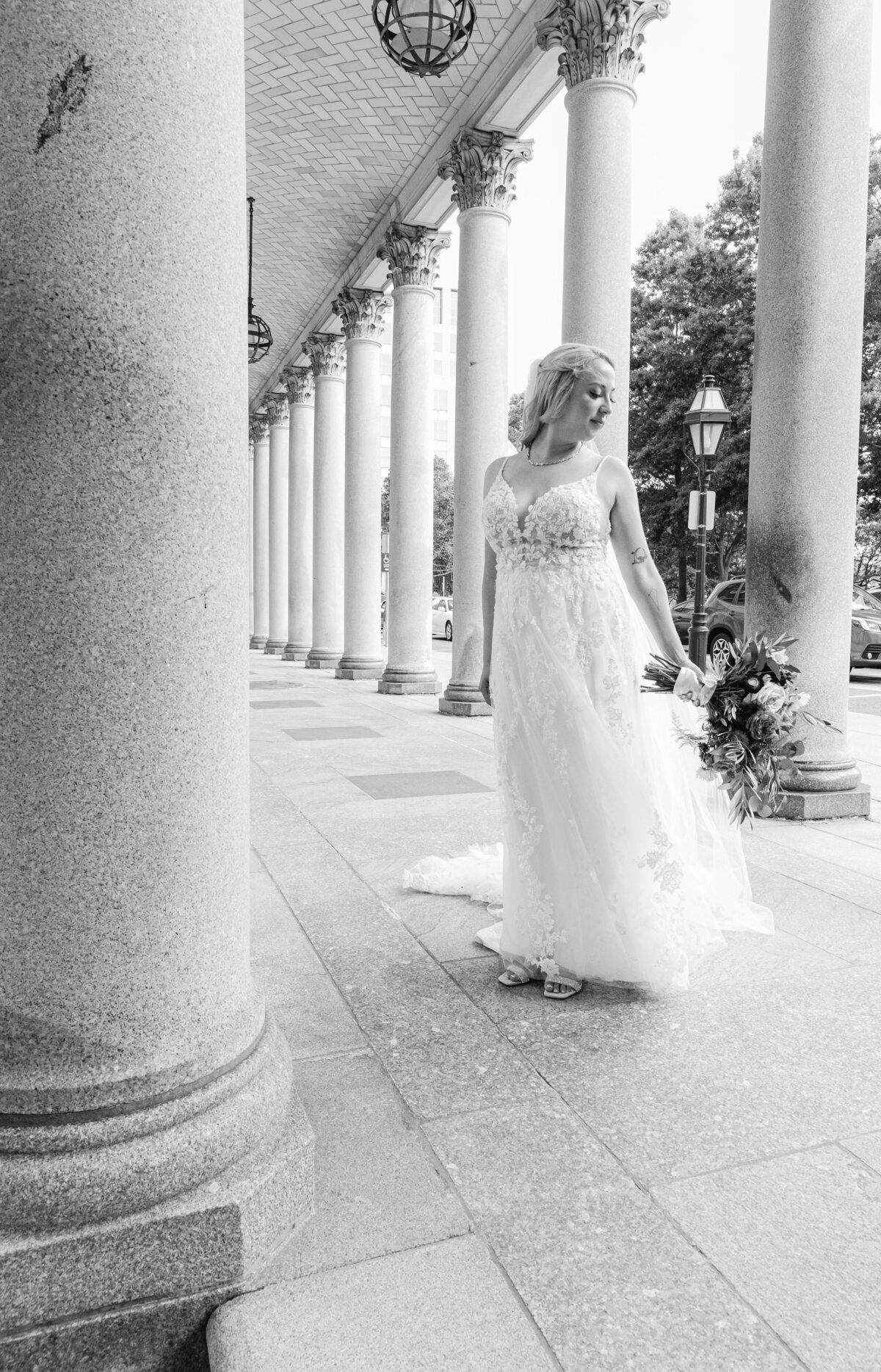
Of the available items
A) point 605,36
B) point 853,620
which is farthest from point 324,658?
point 605,36

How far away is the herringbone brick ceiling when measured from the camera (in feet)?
43.2

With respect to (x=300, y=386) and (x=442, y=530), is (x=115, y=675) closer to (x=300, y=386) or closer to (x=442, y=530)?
(x=300, y=386)

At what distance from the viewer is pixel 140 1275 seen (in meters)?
2.20

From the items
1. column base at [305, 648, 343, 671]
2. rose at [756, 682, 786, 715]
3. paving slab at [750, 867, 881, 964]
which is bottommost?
paving slab at [750, 867, 881, 964]

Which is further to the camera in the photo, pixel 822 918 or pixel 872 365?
pixel 872 365

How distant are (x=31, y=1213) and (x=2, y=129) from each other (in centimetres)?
227

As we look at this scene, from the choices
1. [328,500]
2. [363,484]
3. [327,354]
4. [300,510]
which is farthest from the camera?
[300,510]

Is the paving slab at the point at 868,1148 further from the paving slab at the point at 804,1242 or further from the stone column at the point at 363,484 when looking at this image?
the stone column at the point at 363,484

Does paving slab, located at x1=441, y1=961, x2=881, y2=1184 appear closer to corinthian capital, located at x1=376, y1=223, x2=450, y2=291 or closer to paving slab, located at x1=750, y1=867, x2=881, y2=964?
paving slab, located at x1=750, y1=867, x2=881, y2=964

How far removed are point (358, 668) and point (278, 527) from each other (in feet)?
38.5

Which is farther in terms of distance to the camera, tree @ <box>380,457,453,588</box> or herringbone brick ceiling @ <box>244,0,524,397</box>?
tree @ <box>380,457,453,588</box>

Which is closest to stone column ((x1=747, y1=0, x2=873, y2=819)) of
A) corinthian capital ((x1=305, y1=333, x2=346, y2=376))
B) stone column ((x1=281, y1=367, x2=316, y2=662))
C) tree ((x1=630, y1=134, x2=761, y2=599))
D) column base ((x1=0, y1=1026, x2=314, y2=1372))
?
column base ((x1=0, y1=1026, x2=314, y2=1372))

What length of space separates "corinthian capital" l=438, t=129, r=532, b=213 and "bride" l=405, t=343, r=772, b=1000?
11.1 meters

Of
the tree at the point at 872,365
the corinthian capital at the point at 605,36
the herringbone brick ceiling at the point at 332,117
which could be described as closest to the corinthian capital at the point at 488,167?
the herringbone brick ceiling at the point at 332,117
